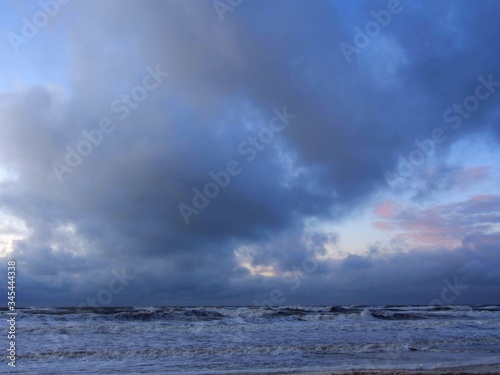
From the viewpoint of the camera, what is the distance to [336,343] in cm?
2200

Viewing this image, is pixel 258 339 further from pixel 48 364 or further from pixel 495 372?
pixel 495 372

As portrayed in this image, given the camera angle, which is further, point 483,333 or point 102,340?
point 483,333

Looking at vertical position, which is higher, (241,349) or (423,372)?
(241,349)

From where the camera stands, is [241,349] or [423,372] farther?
Answer: [241,349]

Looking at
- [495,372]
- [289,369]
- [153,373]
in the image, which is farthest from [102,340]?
[495,372]

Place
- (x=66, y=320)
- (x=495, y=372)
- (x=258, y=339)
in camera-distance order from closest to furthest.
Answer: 1. (x=495, y=372)
2. (x=258, y=339)
3. (x=66, y=320)

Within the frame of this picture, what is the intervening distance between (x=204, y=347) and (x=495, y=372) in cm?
1179

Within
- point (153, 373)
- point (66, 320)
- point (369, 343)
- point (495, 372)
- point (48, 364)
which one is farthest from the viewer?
point (66, 320)

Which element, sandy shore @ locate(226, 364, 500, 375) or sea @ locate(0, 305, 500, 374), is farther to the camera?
sea @ locate(0, 305, 500, 374)

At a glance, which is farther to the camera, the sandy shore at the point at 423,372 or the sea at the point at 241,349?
the sea at the point at 241,349

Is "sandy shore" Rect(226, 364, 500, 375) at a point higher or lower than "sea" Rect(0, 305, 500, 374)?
lower

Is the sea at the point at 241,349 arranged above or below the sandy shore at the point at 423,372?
above

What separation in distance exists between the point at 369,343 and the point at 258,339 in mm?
5665

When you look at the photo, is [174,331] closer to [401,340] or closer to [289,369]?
[401,340]
